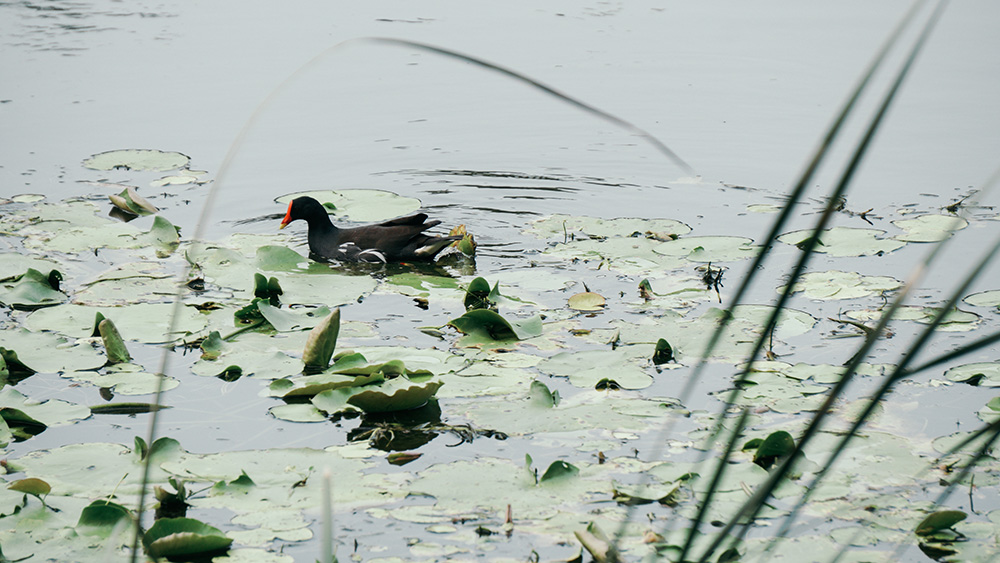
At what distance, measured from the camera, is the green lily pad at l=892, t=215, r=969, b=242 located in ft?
18.6

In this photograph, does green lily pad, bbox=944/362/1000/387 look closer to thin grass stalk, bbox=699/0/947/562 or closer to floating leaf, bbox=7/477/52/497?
thin grass stalk, bbox=699/0/947/562

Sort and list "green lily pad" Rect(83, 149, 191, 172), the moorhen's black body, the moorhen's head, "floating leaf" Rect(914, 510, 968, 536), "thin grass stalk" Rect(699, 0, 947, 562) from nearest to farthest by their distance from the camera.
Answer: "thin grass stalk" Rect(699, 0, 947, 562)
"floating leaf" Rect(914, 510, 968, 536)
the moorhen's black body
the moorhen's head
"green lily pad" Rect(83, 149, 191, 172)

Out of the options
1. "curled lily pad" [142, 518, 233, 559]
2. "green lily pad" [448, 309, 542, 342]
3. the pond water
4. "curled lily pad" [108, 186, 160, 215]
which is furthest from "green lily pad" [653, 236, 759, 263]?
"curled lily pad" [142, 518, 233, 559]

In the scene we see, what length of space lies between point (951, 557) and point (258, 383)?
8.65ft

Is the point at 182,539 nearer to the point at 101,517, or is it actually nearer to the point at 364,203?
the point at 101,517

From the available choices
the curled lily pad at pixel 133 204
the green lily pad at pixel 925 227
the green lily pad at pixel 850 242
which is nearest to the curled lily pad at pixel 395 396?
the green lily pad at pixel 850 242

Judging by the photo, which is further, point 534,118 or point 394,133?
point 534,118

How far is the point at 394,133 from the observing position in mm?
7930

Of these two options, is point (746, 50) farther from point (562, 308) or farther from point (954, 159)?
point (562, 308)

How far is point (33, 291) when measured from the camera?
4.74 m

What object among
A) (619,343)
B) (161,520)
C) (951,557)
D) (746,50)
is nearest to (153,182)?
(619,343)

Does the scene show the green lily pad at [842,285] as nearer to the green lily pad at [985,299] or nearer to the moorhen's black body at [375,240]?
the green lily pad at [985,299]

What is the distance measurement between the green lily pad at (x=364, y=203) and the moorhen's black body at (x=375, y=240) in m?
0.50

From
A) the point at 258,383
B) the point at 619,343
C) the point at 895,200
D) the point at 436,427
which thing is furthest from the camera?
the point at 895,200
